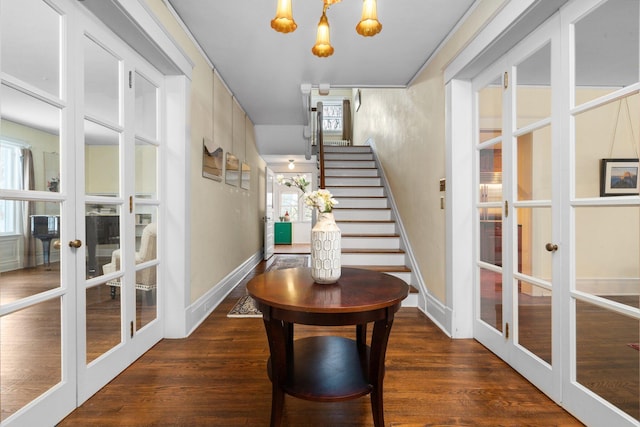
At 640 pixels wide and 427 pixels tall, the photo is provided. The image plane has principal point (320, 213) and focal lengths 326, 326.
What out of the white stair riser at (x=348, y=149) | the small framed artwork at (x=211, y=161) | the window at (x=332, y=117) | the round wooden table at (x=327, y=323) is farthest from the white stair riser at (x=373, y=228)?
the window at (x=332, y=117)

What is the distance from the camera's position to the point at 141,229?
234cm

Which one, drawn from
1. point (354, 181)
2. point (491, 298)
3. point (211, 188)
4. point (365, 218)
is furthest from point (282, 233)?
Answer: point (491, 298)

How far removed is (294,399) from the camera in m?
1.79

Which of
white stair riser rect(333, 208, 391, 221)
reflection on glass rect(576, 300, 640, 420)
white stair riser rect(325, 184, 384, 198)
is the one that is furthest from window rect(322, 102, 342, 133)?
reflection on glass rect(576, 300, 640, 420)

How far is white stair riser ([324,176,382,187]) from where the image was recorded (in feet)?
17.8

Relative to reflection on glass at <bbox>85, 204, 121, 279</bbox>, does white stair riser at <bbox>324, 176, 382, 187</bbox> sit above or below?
above

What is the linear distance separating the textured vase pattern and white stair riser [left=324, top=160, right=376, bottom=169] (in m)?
4.28

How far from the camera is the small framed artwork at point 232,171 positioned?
399cm

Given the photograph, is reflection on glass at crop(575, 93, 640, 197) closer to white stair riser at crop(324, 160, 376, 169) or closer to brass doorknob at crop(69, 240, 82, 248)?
brass doorknob at crop(69, 240, 82, 248)

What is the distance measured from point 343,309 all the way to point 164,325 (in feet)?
6.44

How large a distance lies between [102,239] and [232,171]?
241 cm

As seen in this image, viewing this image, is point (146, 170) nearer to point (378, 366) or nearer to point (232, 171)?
point (232, 171)

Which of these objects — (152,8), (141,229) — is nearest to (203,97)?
(152,8)

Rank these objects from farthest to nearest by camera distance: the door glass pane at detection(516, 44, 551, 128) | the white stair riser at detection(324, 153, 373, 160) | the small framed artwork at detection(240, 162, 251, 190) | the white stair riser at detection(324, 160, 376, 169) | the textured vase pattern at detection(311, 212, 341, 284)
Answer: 1. the white stair riser at detection(324, 153, 373, 160)
2. the white stair riser at detection(324, 160, 376, 169)
3. the small framed artwork at detection(240, 162, 251, 190)
4. the door glass pane at detection(516, 44, 551, 128)
5. the textured vase pattern at detection(311, 212, 341, 284)
